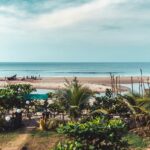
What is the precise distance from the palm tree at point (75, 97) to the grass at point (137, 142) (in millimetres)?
3106

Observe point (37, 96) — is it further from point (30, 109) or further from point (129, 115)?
point (129, 115)

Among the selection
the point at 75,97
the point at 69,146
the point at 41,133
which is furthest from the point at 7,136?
the point at 69,146

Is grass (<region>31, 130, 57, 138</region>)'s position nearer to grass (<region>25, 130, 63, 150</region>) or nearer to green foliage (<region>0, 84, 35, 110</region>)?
grass (<region>25, 130, 63, 150</region>)

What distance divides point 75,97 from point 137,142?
443 cm

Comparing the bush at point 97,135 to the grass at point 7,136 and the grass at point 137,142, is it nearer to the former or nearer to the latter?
the grass at point 137,142

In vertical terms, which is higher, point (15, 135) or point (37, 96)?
point (37, 96)

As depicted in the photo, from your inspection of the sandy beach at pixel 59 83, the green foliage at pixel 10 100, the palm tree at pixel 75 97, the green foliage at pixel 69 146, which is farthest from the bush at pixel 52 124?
the sandy beach at pixel 59 83

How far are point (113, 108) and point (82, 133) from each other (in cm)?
1010

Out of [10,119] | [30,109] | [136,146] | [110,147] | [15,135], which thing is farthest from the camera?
[30,109]

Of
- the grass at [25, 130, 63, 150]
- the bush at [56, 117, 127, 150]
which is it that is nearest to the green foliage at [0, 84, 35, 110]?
the grass at [25, 130, 63, 150]

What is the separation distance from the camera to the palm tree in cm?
2198

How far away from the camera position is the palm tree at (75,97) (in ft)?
72.1

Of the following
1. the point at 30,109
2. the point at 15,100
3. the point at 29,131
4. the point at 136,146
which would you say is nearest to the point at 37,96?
the point at 30,109

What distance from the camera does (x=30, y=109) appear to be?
26016 mm
